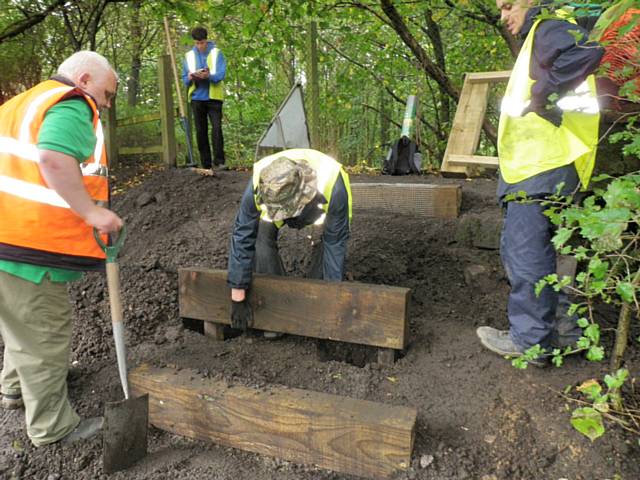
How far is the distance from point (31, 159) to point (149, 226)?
2.96 meters

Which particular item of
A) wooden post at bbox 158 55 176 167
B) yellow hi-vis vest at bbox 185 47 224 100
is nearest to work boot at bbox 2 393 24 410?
wooden post at bbox 158 55 176 167

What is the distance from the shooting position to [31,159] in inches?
83.9

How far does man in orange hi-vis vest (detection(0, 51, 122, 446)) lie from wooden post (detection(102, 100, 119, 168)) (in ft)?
Result: 14.9

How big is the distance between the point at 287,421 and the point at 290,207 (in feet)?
3.62

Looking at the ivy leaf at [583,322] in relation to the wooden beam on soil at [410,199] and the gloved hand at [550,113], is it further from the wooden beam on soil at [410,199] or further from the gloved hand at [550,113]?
the wooden beam on soil at [410,199]

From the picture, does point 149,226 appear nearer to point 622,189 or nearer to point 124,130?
point 124,130

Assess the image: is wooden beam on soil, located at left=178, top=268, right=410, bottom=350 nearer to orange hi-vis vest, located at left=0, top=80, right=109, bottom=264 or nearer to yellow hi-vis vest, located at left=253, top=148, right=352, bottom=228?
yellow hi-vis vest, located at left=253, top=148, right=352, bottom=228

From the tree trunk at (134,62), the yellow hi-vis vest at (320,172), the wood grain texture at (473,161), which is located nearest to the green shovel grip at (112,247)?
the yellow hi-vis vest at (320,172)

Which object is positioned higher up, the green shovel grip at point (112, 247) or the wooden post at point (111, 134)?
Answer: the wooden post at point (111, 134)

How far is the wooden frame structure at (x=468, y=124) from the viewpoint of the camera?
5488 millimetres

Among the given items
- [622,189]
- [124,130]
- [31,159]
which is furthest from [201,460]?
[124,130]

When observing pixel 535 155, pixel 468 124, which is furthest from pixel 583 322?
pixel 468 124

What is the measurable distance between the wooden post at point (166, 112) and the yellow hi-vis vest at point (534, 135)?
4.86 metres

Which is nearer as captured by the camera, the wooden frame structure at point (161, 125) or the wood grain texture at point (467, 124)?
the wood grain texture at point (467, 124)
